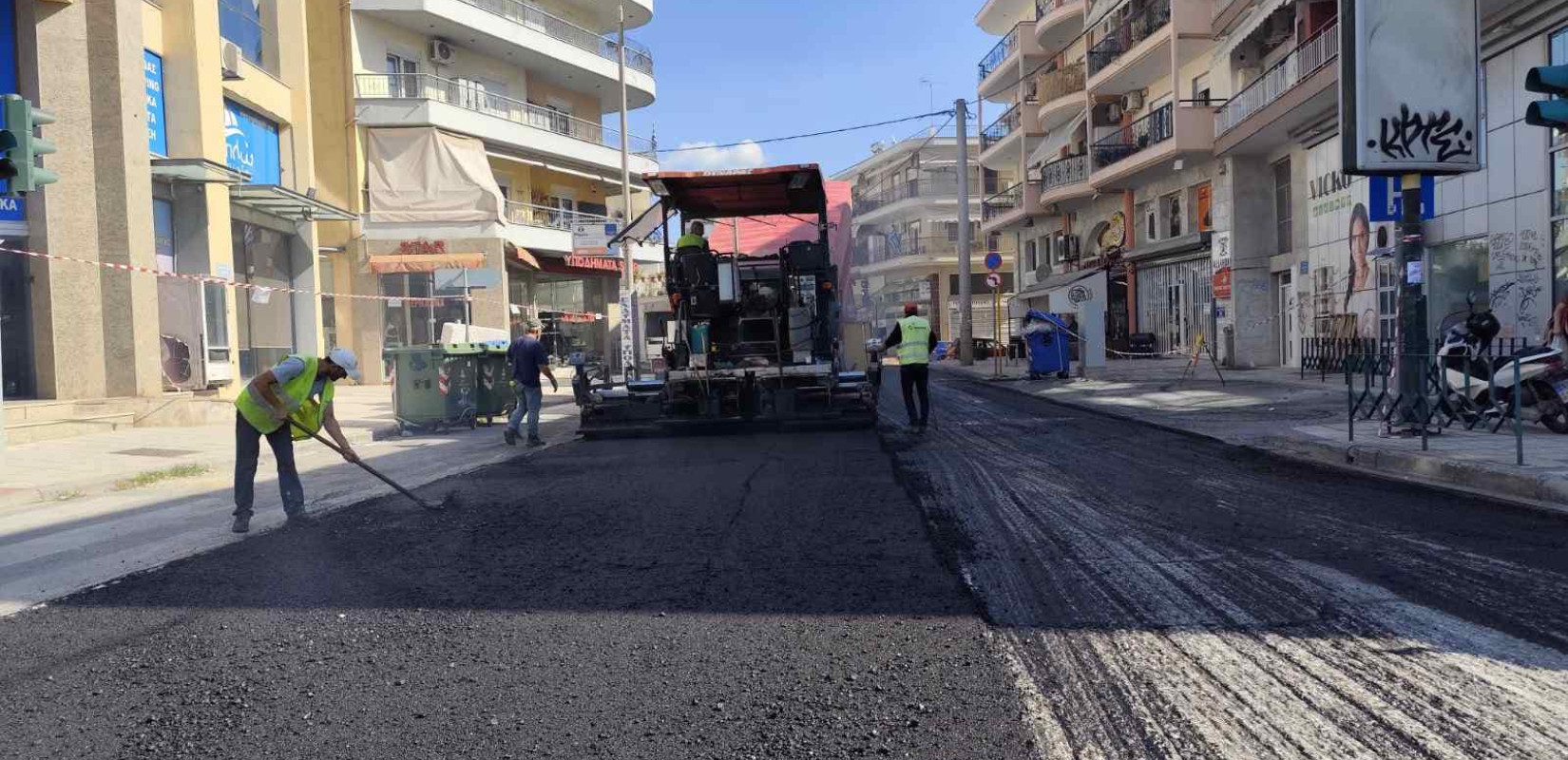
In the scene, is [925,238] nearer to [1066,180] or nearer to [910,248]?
[910,248]

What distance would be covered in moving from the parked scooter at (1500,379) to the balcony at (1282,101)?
841 cm

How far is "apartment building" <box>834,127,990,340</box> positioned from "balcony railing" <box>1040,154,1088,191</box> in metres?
17.5

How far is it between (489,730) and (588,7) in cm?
3268

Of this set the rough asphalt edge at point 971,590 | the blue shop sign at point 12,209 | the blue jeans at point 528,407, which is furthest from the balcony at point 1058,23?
the blue shop sign at point 12,209

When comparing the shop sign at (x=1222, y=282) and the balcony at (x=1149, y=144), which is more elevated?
the balcony at (x=1149, y=144)

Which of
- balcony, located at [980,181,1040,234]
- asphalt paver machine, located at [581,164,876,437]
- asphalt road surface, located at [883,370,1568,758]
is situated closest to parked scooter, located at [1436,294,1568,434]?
asphalt road surface, located at [883,370,1568,758]

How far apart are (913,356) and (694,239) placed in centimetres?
300

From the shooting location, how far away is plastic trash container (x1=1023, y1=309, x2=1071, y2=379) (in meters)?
21.9

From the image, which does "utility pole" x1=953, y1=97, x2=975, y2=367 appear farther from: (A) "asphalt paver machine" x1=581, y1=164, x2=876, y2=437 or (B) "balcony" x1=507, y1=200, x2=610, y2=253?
(A) "asphalt paver machine" x1=581, y1=164, x2=876, y2=437

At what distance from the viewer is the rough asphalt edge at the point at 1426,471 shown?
6.84m

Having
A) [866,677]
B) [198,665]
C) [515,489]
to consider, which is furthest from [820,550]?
[515,489]

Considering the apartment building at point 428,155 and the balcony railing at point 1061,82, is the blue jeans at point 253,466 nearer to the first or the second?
the apartment building at point 428,155

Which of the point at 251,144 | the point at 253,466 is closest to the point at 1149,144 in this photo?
the point at 251,144

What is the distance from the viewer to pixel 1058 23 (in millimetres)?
34719
